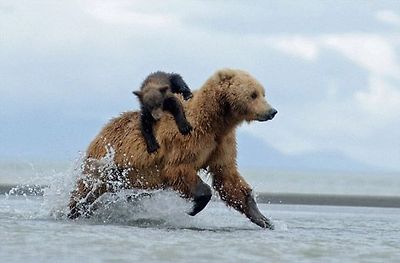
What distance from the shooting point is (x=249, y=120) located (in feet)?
38.7

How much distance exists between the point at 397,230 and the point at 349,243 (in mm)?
2278

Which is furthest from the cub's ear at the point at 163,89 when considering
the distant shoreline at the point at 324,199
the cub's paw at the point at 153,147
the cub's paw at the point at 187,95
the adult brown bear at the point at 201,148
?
the distant shoreline at the point at 324,199

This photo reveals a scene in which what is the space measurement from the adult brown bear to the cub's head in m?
0.09

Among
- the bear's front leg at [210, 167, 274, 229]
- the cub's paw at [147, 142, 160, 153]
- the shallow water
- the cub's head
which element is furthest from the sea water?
the cub's head

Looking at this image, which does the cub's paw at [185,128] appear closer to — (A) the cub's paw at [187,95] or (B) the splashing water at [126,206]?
(B) the splashing water at [126,206]

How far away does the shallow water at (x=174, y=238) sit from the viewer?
364 inches

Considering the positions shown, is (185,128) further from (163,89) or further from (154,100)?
(163,89)

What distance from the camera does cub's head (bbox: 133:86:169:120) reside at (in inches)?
462

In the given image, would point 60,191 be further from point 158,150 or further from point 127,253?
point 127,253

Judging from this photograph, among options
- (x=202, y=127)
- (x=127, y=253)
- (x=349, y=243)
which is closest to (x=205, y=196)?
(x=202, y=127)

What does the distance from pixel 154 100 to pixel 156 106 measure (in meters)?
0.06

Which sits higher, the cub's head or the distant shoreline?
the distant shoreline

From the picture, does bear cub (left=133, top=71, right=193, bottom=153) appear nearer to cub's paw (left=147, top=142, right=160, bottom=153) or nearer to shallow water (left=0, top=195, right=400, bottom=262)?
cub's paw (left=147, top=142, right=160, bottom=153)

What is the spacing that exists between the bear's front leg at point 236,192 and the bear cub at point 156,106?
624 mm
